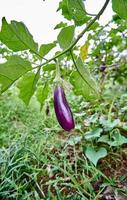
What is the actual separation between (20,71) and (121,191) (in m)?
0.62

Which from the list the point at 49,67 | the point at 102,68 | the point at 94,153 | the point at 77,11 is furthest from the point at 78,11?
the point at 102,68

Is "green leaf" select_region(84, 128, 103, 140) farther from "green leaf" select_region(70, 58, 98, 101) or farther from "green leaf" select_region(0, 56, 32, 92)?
"green leaf" select_region(0, 56, 32, 92)

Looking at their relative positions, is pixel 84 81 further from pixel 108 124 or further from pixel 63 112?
pixel 108 124

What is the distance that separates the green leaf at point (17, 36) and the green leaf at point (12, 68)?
16 mm

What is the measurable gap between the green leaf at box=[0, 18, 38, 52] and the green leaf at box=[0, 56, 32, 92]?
0.6 inches

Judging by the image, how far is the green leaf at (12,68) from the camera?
0.42 metres

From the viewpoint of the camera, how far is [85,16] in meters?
0.47

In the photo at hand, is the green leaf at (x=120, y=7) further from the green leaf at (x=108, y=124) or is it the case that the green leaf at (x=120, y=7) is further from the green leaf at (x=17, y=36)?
the green leaf at (x=108, y=124)

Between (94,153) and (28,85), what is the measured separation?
2.12 ft

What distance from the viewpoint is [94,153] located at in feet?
3.50

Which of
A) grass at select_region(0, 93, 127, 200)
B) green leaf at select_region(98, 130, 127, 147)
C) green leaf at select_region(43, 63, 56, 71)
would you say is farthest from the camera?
green leaf at select_region(98, 130, 127, 147)

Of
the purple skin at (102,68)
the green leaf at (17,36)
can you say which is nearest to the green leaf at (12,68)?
the green leaf at (17,36)

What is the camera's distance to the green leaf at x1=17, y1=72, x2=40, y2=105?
0.47 meters

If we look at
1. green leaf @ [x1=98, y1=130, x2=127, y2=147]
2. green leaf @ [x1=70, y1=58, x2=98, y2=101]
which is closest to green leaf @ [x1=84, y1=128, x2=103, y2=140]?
green leaf @ [x1=98, y1=130, x2=127, y2=147]
